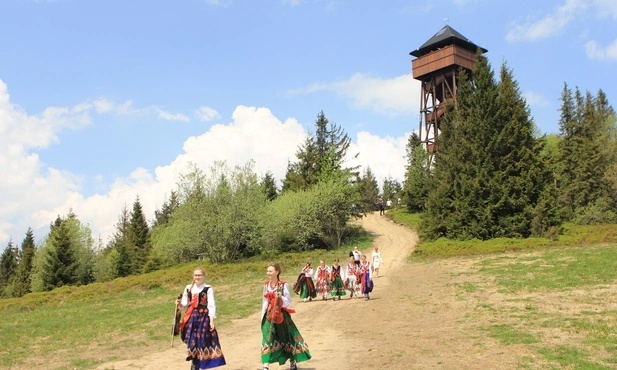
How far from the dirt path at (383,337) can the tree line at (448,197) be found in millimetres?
19132

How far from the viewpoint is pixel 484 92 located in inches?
1719

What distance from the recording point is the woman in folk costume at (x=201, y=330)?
353 inches

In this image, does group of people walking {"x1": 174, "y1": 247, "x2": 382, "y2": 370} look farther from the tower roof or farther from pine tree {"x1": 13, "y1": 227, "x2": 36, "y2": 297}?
pine tree {"x1": 13, "y1": 227, "x2": 36, "y2": 297}

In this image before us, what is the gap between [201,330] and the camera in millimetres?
9039

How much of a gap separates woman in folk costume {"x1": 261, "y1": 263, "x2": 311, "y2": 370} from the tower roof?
56035 mm

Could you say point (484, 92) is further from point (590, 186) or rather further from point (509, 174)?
point (590, 186)

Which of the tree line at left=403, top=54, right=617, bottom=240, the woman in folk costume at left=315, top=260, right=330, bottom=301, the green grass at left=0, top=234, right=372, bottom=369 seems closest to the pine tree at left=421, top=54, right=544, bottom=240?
the tree line at left=403, top=54, right=617, bottom=240

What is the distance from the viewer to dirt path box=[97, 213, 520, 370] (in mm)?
10188

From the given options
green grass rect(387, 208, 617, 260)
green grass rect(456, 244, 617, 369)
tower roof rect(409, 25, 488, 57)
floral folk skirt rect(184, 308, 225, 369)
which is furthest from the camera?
tower roof rect(409, 25, 488, 57)

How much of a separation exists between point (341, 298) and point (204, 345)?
48.3 feet

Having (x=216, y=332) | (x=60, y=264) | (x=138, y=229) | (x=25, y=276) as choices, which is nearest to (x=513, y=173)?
(x=216, y=332)

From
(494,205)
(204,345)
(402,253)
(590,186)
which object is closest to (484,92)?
(494,205)

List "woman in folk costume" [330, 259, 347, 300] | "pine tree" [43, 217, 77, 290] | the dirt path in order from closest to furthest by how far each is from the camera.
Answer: the dirt path, "woman in folk costume" [330, 259, 347, 300], "pine tree" [43, 217, 77, 290]

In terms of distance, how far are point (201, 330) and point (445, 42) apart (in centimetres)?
5877
